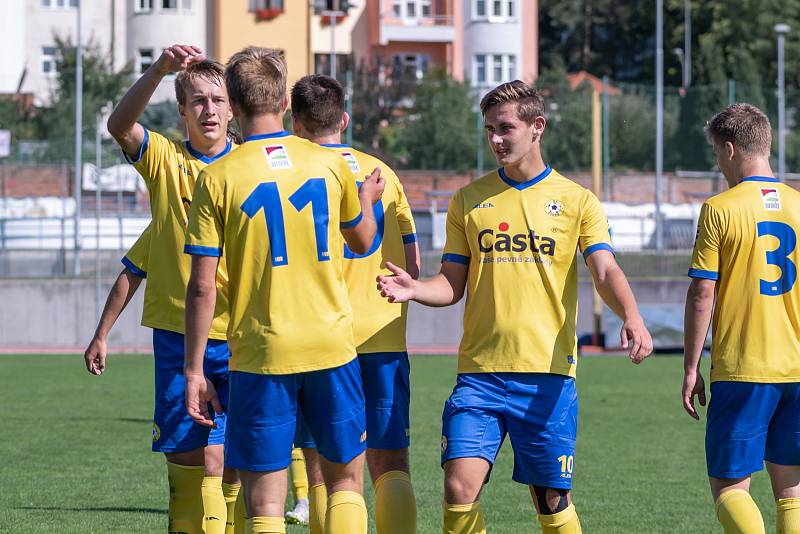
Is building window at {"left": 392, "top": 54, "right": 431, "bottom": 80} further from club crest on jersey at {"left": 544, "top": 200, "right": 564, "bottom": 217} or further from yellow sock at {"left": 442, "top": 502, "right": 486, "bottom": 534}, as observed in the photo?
yellow sock at {"left": 442, "top": 502, "right": 486, "bottom": 534}

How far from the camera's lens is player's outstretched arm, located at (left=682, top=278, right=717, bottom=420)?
5520mm

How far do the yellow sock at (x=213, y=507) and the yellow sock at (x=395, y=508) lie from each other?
0.72 m

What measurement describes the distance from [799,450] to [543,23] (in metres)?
69.3

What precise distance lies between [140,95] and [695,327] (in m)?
2.61

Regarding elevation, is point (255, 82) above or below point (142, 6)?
below

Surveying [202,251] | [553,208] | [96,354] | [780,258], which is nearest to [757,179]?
[780,258]

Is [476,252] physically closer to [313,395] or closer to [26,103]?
[313,395]

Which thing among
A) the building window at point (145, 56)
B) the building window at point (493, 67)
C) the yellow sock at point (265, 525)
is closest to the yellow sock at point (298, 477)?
the yellow sock at point (265, 525)

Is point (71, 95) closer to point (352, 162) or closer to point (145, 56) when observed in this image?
point (145, 56)

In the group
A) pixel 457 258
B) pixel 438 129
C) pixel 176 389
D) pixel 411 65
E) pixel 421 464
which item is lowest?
pixel 421 464

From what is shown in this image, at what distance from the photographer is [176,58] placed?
541 cm

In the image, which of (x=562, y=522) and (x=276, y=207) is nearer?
(x=276, y=207)

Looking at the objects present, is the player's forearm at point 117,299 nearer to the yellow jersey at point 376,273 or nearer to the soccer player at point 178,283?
the soccer player at point 178,283

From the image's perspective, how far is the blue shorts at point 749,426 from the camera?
5504mm
